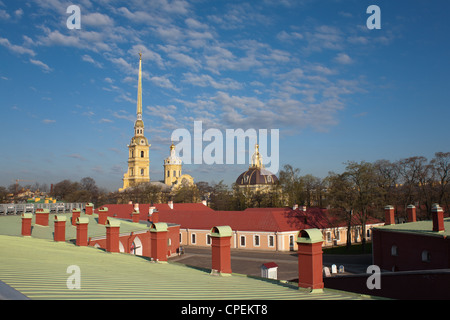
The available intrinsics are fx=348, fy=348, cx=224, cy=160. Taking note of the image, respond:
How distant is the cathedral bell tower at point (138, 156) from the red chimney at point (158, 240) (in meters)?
107

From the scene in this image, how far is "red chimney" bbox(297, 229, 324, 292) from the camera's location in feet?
26.7

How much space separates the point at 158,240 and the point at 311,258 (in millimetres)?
6373

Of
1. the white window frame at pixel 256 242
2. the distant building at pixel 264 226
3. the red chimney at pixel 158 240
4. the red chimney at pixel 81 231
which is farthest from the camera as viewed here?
the white window frame at pixel 256 242

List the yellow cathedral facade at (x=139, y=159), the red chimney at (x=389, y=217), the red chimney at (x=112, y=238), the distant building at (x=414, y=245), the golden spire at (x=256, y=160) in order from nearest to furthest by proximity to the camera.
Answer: the red chimney at (x=112, y=238), the distant building at (x=414, y=245), the red chimney at (x=389, y=217), the golden spire at (x=256, y=160), the yellow cathedral facade at (x=139, y=159)

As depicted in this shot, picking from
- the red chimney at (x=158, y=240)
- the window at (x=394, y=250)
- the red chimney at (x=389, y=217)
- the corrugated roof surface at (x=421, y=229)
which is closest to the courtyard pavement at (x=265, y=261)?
the red chimney at (x=389, y=217)

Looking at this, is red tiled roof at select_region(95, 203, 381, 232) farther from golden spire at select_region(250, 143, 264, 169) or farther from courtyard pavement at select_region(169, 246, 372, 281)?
golden spire at select_region(250, 143, 264, 169)

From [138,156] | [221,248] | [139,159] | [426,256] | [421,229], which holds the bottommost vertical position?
[426,256]

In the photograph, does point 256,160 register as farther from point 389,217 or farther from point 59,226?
point 59,226

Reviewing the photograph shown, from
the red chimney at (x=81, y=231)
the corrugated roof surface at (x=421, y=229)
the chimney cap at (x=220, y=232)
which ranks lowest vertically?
the corrugated roof surface at (x=421, y=229)

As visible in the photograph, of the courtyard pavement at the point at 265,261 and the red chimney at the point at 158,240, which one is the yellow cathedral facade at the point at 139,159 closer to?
the courtyard pavement at the point at 265,261

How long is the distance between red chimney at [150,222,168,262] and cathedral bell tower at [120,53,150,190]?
107 m

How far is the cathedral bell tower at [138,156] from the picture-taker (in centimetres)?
11800

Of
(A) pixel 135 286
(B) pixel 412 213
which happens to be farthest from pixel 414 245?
(A) pixel 135 286

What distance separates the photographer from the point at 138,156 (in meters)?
118
